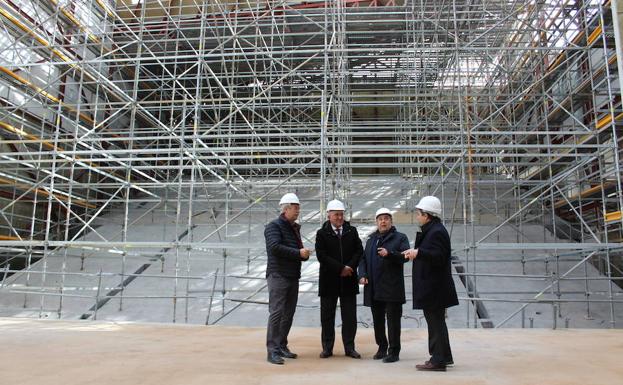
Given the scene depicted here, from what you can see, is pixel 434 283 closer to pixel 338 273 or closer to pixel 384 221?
pixel 384 221

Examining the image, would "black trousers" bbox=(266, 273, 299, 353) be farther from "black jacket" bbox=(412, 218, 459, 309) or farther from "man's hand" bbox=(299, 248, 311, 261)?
"black jacket" bbox=(412, 218, 459, 309)

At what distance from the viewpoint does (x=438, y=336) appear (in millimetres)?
3600

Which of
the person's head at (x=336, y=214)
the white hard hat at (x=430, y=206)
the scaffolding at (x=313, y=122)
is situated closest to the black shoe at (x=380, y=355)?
the person's head at (x=336, y=214)

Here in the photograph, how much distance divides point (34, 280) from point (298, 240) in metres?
9.66

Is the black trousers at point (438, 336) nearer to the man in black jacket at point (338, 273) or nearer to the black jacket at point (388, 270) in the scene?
the black jacket at point (388, 270)

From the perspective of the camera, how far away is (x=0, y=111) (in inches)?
476

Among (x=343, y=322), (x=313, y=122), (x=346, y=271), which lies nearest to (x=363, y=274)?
(x=346, y=271)

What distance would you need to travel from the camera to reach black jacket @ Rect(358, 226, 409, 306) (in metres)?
4.00

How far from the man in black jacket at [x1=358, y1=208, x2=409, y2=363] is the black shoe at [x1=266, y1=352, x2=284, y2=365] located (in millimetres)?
793

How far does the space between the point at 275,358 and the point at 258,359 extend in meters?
0.23

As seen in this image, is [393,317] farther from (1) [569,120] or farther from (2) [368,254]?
(1) [569,120]

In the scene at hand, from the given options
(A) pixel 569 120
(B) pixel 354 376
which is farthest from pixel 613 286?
(B) pixel 354 376

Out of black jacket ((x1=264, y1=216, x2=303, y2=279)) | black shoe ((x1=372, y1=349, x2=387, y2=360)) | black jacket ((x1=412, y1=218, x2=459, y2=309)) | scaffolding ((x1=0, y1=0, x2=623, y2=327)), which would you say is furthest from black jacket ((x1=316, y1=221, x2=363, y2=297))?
scaffolding ((x1=0, y1=0, x2=623, y2=327))

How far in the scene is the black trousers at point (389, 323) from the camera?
3.91 meters
